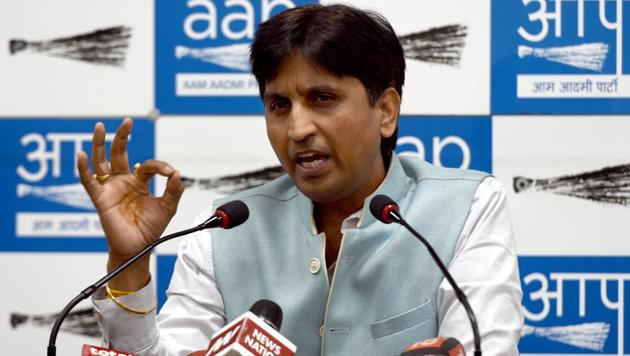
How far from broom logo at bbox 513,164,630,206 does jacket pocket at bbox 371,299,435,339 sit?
2.72ft

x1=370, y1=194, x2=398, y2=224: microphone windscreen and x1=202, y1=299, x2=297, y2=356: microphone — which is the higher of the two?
x1=370, y1=194, x2=398, y2=224: microphone windscreen

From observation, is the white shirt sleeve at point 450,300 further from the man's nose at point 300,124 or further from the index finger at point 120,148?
the man's nose at point 300,124

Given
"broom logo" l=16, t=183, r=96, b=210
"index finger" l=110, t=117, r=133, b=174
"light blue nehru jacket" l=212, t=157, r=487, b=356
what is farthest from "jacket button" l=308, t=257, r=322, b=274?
"broom logo" l=16, t=183, r=96, b=210

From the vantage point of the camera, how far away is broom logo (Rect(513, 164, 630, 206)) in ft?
7.24

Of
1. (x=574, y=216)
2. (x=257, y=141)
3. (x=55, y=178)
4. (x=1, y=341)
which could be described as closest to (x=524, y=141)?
(x=574, y=216)

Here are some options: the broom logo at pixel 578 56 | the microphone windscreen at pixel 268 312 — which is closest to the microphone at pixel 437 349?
→ the microphone windscreen at pixel 268 312

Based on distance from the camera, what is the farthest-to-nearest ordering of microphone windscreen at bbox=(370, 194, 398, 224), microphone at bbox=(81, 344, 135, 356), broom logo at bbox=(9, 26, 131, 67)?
broom logo at bbox=(9, 26, 131, 67) → microphone windscreen at bbox=(370, 194, 398, 224) → microphone at bbox=(81, 344, 135, 356)

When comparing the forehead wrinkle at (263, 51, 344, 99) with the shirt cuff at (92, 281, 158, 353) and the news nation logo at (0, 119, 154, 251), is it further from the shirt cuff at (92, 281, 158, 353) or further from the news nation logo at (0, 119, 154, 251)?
the news nation logo at (0, 119, 154, 251)

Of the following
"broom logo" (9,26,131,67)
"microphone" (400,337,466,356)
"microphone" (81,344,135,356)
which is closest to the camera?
"microphone" (400,337,466,356)

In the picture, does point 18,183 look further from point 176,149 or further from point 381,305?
point 381,305

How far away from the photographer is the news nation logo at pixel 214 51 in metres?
2.28

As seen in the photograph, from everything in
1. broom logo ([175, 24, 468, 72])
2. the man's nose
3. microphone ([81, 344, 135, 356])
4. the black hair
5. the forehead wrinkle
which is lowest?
microphone ([81, 344, 135, 356])

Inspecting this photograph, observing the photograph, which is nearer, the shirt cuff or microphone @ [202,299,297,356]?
microphone @ [202,299,297,356]

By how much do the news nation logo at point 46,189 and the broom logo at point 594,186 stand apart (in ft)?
3.94
